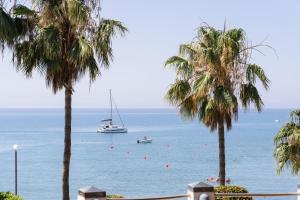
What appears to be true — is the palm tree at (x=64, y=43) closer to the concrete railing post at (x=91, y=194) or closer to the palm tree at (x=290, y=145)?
the concrete railing post at (x=91, y=194)

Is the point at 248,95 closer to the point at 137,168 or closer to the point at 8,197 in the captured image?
the point at 8,197

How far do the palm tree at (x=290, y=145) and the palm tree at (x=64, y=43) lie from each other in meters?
11.0

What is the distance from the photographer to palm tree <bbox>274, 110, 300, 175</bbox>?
25703mm

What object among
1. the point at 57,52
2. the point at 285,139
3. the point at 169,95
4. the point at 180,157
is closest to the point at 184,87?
the point at 169,95

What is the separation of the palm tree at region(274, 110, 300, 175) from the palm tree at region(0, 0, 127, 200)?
11.0 metres

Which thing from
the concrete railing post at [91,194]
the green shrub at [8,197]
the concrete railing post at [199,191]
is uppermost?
the concrete railing post at [91,194]

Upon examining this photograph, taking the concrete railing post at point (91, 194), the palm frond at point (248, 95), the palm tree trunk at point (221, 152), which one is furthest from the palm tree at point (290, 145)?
the concrete railing post at point (91, 194)

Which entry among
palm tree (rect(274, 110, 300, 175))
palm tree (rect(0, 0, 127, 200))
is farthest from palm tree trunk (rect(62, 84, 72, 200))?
palm tree (rect(274, 110, 300, 175))

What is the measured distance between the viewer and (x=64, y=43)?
18.9m

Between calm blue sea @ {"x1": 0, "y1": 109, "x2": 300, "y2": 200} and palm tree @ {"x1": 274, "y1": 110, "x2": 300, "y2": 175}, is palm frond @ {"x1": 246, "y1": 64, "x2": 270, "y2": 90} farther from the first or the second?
calm blue sea @ {"x1": 0, "y1": 109, "x2": 300, "y2": 200}

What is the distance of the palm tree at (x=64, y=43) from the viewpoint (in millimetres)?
18297

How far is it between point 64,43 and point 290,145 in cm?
1275

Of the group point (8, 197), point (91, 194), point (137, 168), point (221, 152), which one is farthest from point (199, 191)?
point (137, 168)

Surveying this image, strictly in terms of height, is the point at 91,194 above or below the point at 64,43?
below
